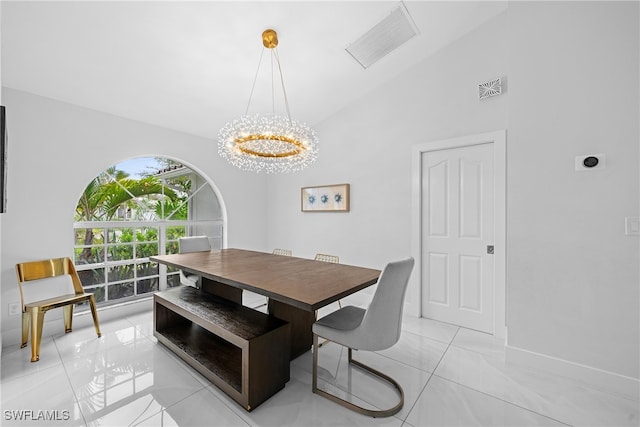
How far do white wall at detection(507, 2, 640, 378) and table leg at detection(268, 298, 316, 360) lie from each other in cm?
176

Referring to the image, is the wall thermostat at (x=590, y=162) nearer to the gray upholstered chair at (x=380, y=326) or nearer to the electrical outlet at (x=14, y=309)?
the gray upholstered chair at (x=380, y=326)

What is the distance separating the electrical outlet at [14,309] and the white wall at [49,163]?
0.04 m

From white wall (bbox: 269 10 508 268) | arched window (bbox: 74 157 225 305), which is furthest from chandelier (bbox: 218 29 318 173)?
arched window (bbox: 74 157 225 305)

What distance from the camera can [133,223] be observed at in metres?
3.41

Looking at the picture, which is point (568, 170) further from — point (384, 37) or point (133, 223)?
point (133, 223)

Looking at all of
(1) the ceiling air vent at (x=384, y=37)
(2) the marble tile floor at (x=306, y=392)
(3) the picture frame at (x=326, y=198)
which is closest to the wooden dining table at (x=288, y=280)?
(2) the marble tile floor at (x=306, y=392)

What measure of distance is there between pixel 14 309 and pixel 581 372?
483 centimetres

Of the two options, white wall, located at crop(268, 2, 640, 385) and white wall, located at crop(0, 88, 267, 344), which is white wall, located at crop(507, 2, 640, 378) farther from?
white wall, located at crop(0, 88, 267, 344)

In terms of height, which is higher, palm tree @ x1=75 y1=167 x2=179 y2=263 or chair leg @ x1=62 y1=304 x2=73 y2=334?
palm tree @ x1=75 y1=167 x2=179 y2=263

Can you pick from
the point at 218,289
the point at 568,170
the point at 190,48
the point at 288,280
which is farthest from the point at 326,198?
the point at 568,170

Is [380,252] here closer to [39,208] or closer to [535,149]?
[535,149]

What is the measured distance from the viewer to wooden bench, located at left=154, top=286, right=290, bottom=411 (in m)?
1.70

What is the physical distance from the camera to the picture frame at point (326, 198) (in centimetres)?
381

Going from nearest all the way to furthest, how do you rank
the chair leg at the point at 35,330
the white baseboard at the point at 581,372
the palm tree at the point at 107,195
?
the white baseboard at the point at 581,372 < the chair leg at the point at 35,330 < the palm tree at the point at 107,195
